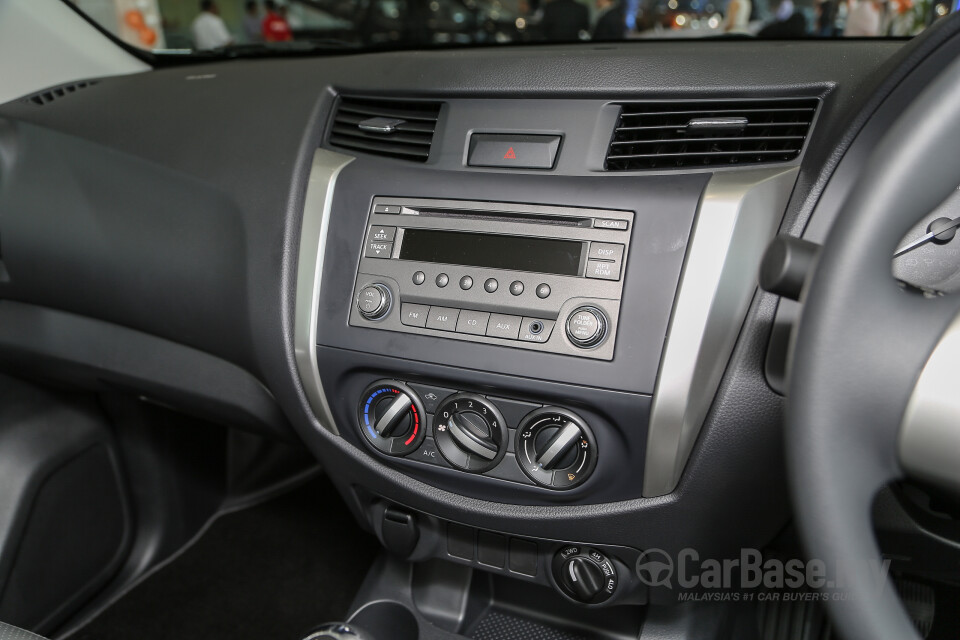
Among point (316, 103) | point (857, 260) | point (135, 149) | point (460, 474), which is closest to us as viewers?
point (857, 260)

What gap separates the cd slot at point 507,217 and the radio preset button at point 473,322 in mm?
103

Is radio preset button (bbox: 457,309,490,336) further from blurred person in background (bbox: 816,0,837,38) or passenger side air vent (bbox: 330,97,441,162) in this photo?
blurred person in background (bbox: 816,0,837,38)

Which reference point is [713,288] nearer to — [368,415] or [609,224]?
[609,224]

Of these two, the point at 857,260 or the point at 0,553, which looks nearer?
the point at 857,260

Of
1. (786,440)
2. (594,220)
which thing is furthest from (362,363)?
(786,440)

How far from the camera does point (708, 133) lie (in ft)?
2.48

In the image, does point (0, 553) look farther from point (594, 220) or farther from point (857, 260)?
point (857, 260)

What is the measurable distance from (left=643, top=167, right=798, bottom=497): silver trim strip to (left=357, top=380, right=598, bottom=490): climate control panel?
96 mm

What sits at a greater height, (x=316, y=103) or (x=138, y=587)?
(x=316, y=103)

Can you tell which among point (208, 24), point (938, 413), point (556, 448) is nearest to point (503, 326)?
point (556, 448)

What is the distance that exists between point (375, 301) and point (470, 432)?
18 cm

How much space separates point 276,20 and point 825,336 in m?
2.49

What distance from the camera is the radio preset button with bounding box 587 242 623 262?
750 mm

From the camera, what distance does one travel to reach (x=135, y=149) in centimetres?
110
